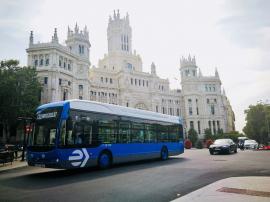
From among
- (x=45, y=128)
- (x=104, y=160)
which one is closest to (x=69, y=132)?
(x=45, y=128)

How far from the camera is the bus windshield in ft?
36.9

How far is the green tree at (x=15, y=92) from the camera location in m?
34.8

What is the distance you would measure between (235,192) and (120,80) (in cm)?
6364

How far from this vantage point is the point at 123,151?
14.5 meters

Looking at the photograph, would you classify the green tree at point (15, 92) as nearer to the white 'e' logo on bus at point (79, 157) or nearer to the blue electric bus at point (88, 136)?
the blue electric bus at point (88, 136)

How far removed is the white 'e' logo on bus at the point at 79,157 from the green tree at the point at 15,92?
26.3m

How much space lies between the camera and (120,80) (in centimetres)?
7006

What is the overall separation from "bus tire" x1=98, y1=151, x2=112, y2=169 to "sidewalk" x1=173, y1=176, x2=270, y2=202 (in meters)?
6.34

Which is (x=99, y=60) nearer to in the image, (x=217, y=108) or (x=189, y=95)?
(x=189, y=95)

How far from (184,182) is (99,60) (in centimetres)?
7899

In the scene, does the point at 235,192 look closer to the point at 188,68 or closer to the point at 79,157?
the point at 79,157

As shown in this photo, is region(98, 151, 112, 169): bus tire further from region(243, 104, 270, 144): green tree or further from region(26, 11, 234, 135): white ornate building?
region(243, 104, 270, 144): green tree

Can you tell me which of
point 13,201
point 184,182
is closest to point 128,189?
point 184,182

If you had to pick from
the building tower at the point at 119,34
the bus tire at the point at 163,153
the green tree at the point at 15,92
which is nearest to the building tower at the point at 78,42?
the green tree at the point at 15,92
